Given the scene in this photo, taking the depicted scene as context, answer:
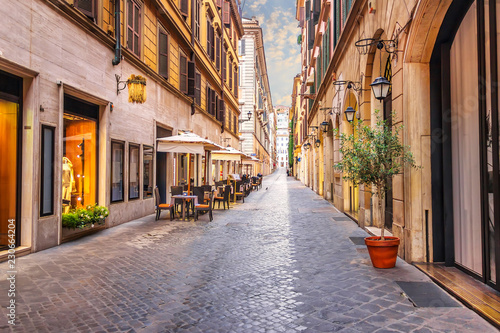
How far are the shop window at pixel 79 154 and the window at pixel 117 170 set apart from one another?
2.25 ft

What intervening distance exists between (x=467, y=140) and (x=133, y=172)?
32.4 feet

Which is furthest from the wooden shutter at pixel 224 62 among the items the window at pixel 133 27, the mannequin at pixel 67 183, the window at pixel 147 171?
the mannequin at pixel 67 183

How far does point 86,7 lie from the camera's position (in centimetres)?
930

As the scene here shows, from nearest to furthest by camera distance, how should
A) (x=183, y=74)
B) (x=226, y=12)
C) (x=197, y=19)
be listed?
(x=183, y=74) < (x=197, y=19) < (x=226, y=12)

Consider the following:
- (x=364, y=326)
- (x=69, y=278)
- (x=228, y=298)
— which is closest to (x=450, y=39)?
(x=364, y=326)

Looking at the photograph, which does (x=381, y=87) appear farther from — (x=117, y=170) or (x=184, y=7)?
(x=184, y=7)

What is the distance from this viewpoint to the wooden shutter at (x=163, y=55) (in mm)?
15023

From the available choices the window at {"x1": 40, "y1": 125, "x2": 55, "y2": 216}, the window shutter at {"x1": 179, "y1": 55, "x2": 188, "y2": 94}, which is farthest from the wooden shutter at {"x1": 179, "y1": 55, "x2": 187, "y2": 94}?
the window at {"x1": 40, "y1": 125, "x2": 55, "y2": 216}

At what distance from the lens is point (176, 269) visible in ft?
20.0

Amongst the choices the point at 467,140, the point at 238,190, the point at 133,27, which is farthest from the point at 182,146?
the point at 467,140

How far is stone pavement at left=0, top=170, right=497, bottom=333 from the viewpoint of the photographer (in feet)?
12.8

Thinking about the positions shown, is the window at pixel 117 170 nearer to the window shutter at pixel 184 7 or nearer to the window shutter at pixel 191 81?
the window shutter at pixel 191 81

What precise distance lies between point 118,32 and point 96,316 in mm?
8996

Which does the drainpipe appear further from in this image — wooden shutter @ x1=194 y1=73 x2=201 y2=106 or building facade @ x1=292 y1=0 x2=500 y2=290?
wooden shutter @ x1=194 y1=73 x2=201 y2=106
